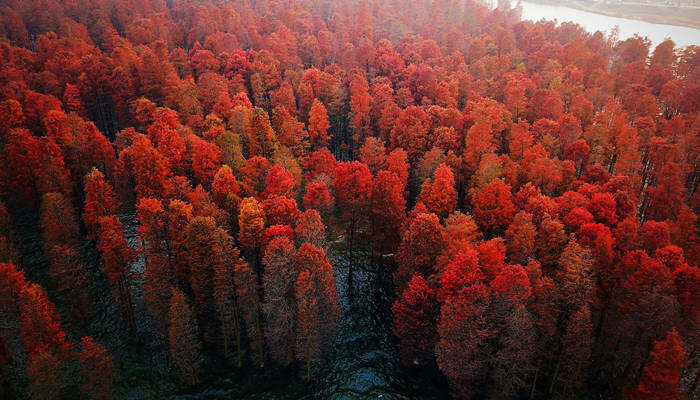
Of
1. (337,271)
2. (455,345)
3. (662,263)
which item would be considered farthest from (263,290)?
(662,263)

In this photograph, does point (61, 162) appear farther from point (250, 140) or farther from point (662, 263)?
point (662, 263)

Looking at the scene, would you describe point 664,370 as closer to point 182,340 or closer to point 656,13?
point 182,340

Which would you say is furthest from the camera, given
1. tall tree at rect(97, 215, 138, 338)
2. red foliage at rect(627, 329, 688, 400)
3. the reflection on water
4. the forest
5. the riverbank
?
the riverbank

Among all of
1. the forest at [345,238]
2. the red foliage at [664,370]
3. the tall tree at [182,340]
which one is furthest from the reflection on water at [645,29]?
the tall tree at [182,340]

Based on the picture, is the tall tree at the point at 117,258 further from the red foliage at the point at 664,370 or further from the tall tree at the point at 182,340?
the red foliage at the point at 664,370

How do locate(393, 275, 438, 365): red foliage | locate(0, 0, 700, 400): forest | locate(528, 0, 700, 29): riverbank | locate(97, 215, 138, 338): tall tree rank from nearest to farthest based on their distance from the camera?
locate(0, 0, 700, 400): forest → locate(393, 275, 438, 365): red foliage → locate(97, 215, 138, 338): tall tree → locate(528, 0, 700, 29): riverbank

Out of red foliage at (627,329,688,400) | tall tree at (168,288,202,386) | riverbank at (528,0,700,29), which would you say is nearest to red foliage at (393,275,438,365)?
red foliage at (627,329,688,400)

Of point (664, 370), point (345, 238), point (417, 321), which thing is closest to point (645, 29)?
point (345, 238)

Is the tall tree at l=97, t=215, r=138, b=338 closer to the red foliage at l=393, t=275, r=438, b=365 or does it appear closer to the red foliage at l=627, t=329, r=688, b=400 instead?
the red foliage at l=393, t=275, r=438, b=365
